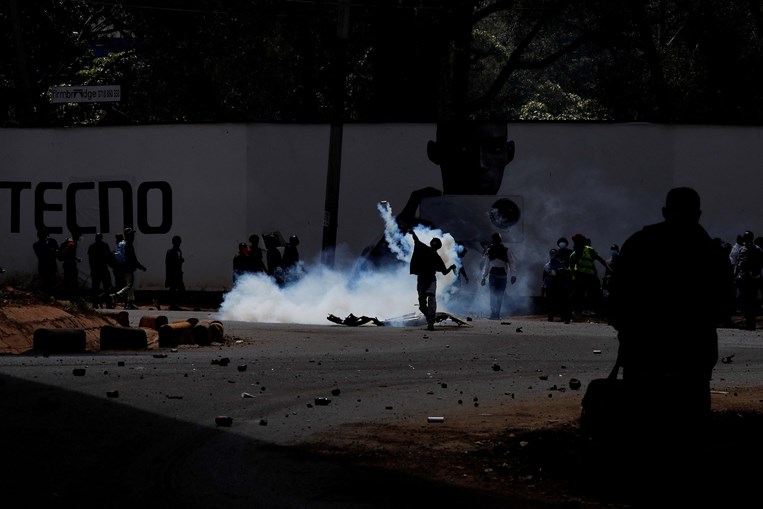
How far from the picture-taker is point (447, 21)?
37.1 m

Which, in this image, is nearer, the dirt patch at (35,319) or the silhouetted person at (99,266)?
the dirt patch at (35,319)

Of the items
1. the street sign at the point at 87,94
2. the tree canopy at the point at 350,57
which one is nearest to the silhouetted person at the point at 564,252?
the tree canopy at the point at 350,57

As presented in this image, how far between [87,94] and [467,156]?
352 inches

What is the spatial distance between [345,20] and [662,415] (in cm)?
2204

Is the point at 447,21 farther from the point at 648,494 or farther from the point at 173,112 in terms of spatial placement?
the point at 648,494

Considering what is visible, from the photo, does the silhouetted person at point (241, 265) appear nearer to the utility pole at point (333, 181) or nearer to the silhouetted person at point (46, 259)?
the utility pole at point (333, 181)

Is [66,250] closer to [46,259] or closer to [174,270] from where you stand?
[46,259]

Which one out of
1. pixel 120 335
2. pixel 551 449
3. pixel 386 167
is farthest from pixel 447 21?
pixel 551 449

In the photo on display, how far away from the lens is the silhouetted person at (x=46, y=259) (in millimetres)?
30750

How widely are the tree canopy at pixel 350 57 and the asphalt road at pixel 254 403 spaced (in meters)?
17.3

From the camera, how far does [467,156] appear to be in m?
32.0

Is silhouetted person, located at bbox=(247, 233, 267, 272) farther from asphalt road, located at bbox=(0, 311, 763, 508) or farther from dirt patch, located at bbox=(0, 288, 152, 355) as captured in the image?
dirt patch, located at bbox=(0, 288, 152, 355)

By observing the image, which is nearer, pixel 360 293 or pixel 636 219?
pixel 360 293

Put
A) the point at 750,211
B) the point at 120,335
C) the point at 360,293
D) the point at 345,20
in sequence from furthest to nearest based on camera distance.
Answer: the point at 750,211 → the point at 345,20 → the point at 360,293 → the point at 120,335
